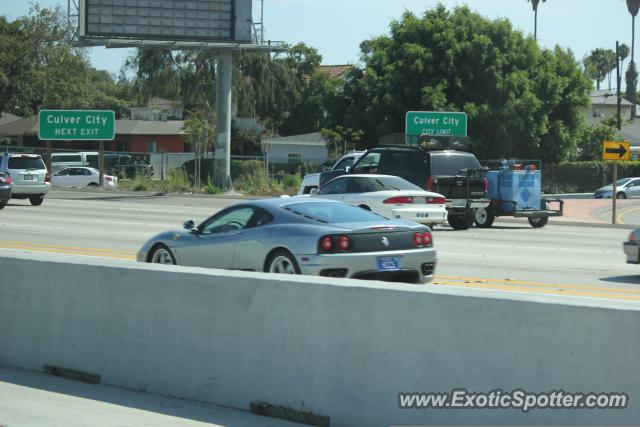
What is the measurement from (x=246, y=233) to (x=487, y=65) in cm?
4710

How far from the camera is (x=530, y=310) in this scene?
6270 millimetres

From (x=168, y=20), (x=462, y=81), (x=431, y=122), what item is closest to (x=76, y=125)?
(x=168, y=20)

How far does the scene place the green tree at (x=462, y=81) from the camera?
56.6 m

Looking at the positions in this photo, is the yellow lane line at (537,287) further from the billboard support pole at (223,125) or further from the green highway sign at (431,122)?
the billboard support pole at (223,125)

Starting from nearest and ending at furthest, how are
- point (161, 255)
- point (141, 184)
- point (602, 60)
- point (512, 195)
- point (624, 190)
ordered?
point (161, 255), point (512, 195), point (141, 184), point (624, 190), point (602, 60)

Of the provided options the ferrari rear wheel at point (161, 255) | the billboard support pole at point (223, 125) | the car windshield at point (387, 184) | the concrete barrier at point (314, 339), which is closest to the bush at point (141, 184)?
the billboard support pole at point (223, 125)

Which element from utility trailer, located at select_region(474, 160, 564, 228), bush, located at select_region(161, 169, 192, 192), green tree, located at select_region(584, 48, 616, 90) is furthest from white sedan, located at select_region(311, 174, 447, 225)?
green tree, located at select_region(584, 48, 616, 90)

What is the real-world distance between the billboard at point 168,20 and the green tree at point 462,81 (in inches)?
639

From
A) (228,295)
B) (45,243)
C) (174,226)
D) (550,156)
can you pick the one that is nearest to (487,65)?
(550,156)

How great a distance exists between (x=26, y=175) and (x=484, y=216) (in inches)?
605

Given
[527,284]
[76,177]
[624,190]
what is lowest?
[527,284]

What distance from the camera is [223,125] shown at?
1709 inches

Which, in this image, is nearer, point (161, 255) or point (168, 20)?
point (161, 255)

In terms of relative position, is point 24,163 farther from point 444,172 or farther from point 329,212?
point 329,212
